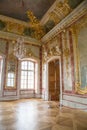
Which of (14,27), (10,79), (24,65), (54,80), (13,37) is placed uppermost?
(14,27)

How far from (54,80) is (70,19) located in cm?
443

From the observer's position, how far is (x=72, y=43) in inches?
264

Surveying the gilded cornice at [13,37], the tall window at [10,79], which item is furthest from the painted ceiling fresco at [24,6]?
the tall window at [10,79]

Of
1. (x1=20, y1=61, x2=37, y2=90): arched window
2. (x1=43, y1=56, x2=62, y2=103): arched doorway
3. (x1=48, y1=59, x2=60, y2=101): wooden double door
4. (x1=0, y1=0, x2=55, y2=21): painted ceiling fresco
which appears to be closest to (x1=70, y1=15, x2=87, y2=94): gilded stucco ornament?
(x1=0, y1=0, x2=55, y2=21): painted ceiling fresco

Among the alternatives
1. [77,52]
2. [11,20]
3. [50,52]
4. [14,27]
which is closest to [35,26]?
[14,27]

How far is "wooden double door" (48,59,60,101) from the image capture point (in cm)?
883

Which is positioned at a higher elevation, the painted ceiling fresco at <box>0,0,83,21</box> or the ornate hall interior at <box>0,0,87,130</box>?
the painted ceiling fresco at <box>0,0,83,21</box>

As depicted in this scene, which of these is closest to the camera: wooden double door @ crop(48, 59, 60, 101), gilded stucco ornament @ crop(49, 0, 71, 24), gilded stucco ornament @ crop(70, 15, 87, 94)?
gilded stucco ornament @ crop(70, 15, 87, 94)

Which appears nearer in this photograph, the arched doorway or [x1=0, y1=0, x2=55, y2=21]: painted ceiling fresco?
[x1=0, y1=0, x2=55, y2=21]: painted ceiling fresco

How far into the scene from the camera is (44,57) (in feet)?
31.2

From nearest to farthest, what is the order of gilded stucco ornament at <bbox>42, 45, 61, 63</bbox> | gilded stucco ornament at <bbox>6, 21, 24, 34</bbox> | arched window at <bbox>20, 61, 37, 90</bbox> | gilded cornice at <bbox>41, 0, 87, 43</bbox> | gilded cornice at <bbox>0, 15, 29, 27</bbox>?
1. gilded cornice at <bbox>41, 0, 87, 43</bbox>
2. gilded stucco ornament at <bbox>42, 45, 61, 63</bbox>
3. gilded cornice at <bbox>0, 15, 29, 27</bbox>
4. gilded stucco ornament at <bbox>6, 21, 24, 34</bbox>
5. arched window at <bbox>20, 61, 37, 90</bbox>

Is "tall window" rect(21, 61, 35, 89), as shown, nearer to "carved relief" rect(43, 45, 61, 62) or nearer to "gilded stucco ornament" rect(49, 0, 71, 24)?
"carved relief" rect(43, 45, 61, 62)

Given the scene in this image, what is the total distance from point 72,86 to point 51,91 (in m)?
2.85

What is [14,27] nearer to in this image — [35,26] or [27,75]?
[35,26]
